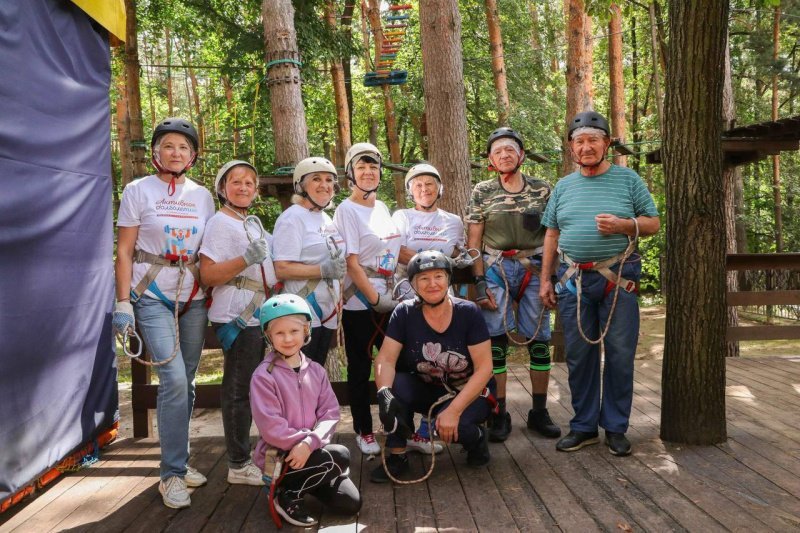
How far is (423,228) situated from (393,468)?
151 cm

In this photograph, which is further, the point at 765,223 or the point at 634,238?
the point at 765,223

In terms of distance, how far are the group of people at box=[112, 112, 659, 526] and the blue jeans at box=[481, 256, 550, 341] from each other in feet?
0.05

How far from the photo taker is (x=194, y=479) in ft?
12.5

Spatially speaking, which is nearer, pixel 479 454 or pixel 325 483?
pixel 325 483

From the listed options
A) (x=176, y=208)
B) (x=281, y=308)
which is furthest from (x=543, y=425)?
(x=176, y=208)

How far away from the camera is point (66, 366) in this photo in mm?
3957

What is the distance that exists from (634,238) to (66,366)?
346 cm

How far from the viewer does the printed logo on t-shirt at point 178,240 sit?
3.59 metres

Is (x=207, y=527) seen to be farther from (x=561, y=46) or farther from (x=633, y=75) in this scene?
(x=633, y=75)

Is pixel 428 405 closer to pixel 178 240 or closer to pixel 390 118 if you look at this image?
pixel 178 240

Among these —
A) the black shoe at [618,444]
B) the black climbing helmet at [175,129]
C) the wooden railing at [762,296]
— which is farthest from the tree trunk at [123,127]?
the black shoe at [618,444]

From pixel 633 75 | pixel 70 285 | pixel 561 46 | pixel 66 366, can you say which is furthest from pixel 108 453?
pixel 633 75

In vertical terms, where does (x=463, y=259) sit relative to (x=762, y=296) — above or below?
above

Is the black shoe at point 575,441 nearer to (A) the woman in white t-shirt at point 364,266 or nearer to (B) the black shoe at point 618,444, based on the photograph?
(B) the black shoe at point 618,444
